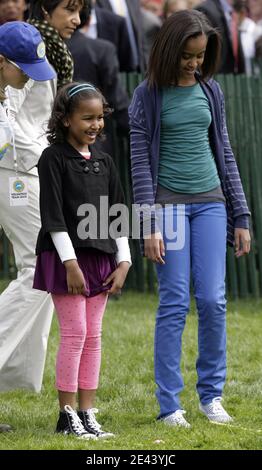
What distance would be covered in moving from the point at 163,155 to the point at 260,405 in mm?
1552

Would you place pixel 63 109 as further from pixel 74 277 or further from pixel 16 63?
pixel 74 277

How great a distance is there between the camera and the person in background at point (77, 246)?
238 inches

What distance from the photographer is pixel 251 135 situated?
1105cm

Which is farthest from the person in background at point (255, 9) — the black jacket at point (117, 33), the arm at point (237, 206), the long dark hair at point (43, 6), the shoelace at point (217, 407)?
the shoelace at point (217, 407)

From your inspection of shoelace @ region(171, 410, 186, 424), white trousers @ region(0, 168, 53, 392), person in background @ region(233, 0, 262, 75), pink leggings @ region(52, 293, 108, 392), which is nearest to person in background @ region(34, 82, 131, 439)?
pink leggings @ region(52, 293, 108, 392)

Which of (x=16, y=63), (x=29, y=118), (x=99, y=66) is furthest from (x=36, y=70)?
(x=99, y=66)

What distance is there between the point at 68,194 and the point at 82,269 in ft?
1.18

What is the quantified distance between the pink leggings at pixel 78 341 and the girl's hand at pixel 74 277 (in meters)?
0.08

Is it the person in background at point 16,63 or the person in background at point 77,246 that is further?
the person in background at point 16,63

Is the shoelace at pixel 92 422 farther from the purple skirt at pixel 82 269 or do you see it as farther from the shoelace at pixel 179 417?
the purple skirt at pixel 82 269

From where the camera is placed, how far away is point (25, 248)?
266 inches

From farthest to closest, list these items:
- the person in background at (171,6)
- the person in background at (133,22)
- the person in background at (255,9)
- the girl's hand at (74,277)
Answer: the person in background at (255,9) → the person in background at (171,6) → the person in background at (133,22) → the girl's hand at (74,277)

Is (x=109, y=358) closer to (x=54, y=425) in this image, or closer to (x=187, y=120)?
(x=54, y=425)

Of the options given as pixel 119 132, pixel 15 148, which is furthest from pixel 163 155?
pixel 119 132
